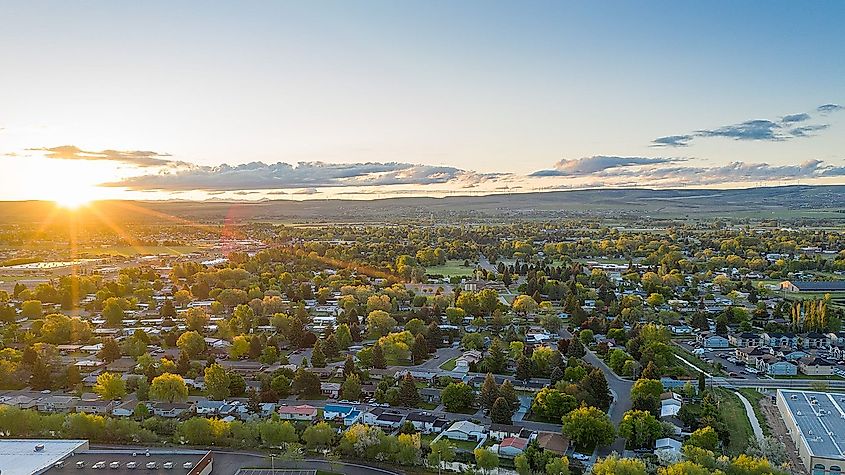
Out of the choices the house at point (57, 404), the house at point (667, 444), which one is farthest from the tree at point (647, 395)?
the house at point (57, 404)

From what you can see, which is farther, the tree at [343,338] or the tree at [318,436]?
the tree at [343,338]

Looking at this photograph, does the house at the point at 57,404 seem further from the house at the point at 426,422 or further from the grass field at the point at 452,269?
the grass field at the point at 452,269

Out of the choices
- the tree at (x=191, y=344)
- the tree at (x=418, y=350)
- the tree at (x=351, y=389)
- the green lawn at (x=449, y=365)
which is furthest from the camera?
the tree at (x=191, y=344)

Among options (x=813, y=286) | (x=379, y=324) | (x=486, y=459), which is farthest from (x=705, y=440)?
(x=813, y=286)

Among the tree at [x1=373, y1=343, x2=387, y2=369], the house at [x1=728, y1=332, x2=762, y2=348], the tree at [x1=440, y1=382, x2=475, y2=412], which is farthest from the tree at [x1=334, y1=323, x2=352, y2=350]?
the house at [x1=728, y1=332, x2=762, y2=348]

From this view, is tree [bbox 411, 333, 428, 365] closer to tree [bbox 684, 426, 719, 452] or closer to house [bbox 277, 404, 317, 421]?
house [bbox 277, 404, 317, 421]
